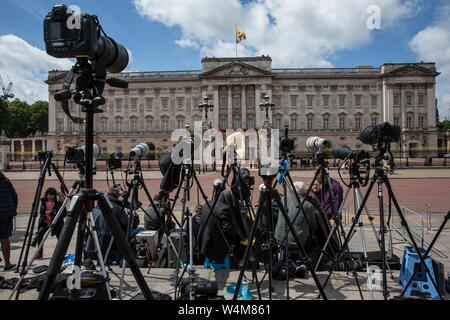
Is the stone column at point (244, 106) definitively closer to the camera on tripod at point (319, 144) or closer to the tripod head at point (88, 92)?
the camera on tripod at point (319, 144)

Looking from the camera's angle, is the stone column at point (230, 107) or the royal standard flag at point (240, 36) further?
the stone column at point (230, 107)

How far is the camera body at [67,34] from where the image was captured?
1901 mm

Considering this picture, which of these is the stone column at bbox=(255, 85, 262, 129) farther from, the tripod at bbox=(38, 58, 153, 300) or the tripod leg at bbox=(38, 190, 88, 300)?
the tripod leg at bbox=(38, 190, 88, 300)

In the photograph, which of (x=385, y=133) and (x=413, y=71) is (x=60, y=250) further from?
(x=413, y=71)

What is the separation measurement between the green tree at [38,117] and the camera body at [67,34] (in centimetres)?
8207

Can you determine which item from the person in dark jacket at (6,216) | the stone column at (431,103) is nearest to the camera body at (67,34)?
the person in dark jacket at (6,216)

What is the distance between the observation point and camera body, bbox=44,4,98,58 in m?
1.90

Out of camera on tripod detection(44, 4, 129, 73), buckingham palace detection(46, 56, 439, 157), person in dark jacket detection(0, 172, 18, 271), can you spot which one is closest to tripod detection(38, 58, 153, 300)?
camera on tripod detection(44, 4, 129, 73)

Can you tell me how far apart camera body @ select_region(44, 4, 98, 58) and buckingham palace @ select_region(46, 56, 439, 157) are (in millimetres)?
50992

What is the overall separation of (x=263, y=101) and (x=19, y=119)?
6024cm

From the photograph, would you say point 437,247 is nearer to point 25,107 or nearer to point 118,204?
point 118,204

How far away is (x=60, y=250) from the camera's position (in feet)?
5.85

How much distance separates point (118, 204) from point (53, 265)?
313cm
